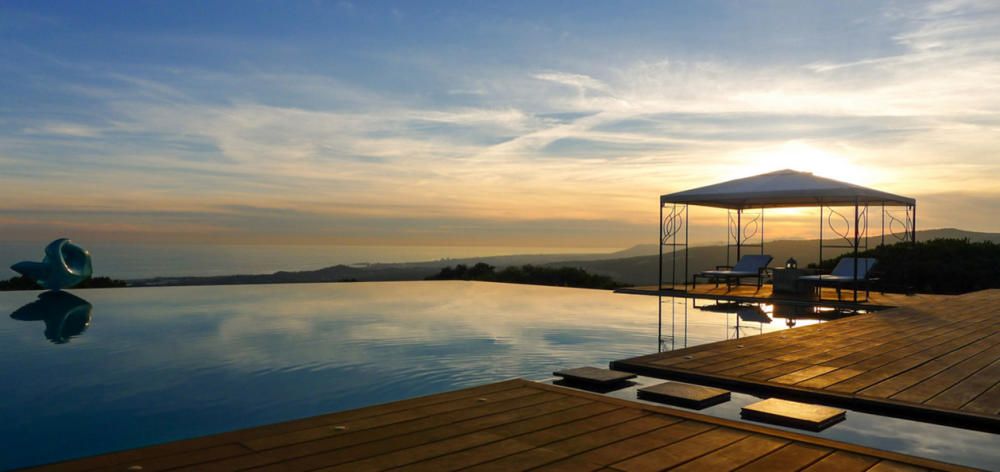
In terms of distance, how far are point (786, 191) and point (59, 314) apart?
33.9ft

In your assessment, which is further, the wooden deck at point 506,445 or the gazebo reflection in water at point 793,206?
the gazebo reflection in water at point 793,206

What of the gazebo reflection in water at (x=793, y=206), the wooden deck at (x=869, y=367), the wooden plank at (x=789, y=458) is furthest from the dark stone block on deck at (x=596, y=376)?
the gazebo reflection in water at (x=793, y=206)

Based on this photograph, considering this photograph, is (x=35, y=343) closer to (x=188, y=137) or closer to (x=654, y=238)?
(x=188, y=137)

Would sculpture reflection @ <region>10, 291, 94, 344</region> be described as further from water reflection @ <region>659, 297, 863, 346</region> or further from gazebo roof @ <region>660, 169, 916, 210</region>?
gazebo roof @ <region>660, 169, 916, 210</region>

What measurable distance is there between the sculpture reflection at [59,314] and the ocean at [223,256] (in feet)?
5.88

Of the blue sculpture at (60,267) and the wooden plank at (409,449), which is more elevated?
the blue sculpture at (60,267)

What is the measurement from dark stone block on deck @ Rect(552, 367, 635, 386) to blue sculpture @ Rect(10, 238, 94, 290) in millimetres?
11131

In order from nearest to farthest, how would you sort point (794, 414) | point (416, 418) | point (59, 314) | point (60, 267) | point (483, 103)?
point (416, 418), point (794, 414), point (59, 314), point (483, 103), point (60, 267)

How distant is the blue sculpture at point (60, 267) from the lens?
38.1ft

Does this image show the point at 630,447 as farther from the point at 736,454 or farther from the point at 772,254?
the point at 772,254

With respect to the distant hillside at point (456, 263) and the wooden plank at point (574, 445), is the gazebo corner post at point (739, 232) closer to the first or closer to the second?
the distant hillside at point (456, 263)

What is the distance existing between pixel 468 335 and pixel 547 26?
16.1 ft

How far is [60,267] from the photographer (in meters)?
11.8

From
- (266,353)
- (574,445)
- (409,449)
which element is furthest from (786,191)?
(409,449)
